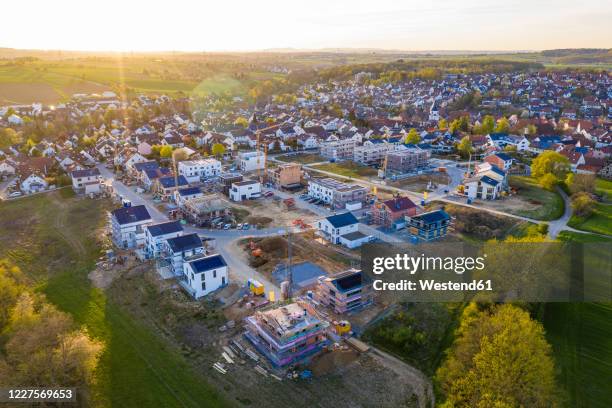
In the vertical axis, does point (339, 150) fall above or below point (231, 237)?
above

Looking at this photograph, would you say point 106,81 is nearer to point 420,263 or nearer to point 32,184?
point 32,184

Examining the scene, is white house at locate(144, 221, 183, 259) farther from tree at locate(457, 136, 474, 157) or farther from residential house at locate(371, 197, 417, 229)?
tree at locate(457, 136, 474, 157)

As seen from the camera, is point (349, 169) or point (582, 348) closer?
point (582, 348)

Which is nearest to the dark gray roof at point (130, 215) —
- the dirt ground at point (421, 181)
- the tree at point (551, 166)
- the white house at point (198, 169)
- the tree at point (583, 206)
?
the white house at point (198, 169)

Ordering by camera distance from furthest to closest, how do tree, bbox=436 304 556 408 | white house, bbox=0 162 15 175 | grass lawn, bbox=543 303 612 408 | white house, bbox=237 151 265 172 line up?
1. white house, bbox=237 151 265 172
2. white house, bbox=0 162 15 175
3. grass lawn, bbox=543 303 612 408
4. tree, bbox=436 304 556 408

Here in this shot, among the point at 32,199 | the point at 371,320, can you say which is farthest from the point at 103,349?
the point at 32,199

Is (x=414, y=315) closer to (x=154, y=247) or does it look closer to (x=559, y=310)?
(x=559, y=310)

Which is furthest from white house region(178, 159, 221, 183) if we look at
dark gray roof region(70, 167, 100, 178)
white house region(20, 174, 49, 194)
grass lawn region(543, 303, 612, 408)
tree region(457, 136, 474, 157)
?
grass lawn region(543, 303, 612, 408)

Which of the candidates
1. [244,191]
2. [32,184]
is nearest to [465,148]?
[244,191]
